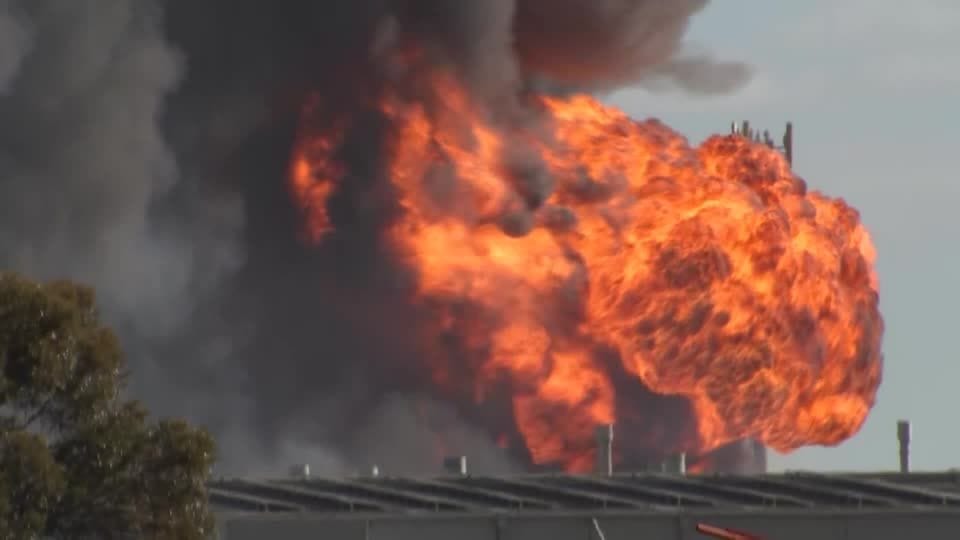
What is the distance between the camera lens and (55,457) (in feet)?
186

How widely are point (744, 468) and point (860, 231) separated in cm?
1117

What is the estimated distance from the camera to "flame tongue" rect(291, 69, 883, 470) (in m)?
122

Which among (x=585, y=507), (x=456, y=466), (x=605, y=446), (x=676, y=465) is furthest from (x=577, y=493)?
(x=676, y=465)

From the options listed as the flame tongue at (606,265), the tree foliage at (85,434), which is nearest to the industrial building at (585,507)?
the tree foliage at (85,434)

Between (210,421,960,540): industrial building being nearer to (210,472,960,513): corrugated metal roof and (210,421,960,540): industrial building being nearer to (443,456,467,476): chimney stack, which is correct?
(210,472,960,513): corrugated metal roof

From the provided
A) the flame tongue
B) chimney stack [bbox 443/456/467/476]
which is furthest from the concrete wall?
the flame tongue

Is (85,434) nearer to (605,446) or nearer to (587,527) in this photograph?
(587,527)

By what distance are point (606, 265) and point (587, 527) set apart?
43610 mm

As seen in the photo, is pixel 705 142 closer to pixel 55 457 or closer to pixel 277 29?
pixel 277 29

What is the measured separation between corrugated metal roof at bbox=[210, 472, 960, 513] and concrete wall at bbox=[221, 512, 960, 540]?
72 cm

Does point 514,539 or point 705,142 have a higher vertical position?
point 705,142

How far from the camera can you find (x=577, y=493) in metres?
83.3

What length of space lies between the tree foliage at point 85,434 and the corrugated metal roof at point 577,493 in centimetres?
2460

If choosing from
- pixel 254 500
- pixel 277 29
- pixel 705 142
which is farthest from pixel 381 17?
pixel 254 500
